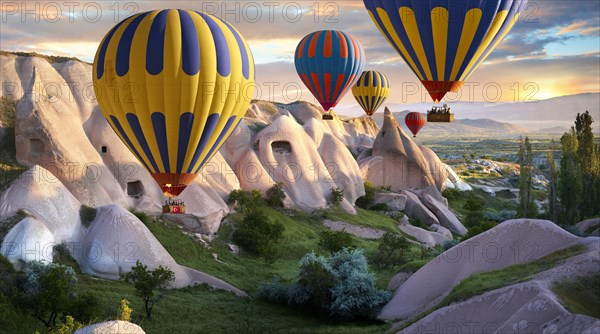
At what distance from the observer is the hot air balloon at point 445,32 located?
27516 mm

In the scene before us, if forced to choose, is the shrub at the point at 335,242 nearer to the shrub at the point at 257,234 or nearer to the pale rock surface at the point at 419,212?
the shrub at the point at 257,234

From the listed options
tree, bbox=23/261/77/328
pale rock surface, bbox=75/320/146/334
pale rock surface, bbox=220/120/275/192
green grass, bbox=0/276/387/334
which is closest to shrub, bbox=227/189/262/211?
pale rock surface, bbox=220/120/275/192

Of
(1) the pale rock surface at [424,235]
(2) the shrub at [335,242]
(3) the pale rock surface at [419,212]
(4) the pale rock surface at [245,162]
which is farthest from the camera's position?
(3) the pale rock surface at [419,212]

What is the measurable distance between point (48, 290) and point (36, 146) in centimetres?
1491

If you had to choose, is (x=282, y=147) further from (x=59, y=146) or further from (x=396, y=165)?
(x=59, y=146)

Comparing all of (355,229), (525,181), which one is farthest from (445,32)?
(525,181)

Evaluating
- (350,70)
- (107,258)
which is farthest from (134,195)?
(350,70)

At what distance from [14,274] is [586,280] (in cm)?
2367

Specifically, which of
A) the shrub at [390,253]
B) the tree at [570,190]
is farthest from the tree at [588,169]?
the shrub at [390,253]

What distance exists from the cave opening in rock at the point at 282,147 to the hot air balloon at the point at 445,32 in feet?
99.0

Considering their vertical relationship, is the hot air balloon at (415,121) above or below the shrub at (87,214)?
above

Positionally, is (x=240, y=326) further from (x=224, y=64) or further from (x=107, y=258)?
(x=224, y=64)

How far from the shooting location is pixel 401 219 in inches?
2450

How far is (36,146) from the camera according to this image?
1526 inches
